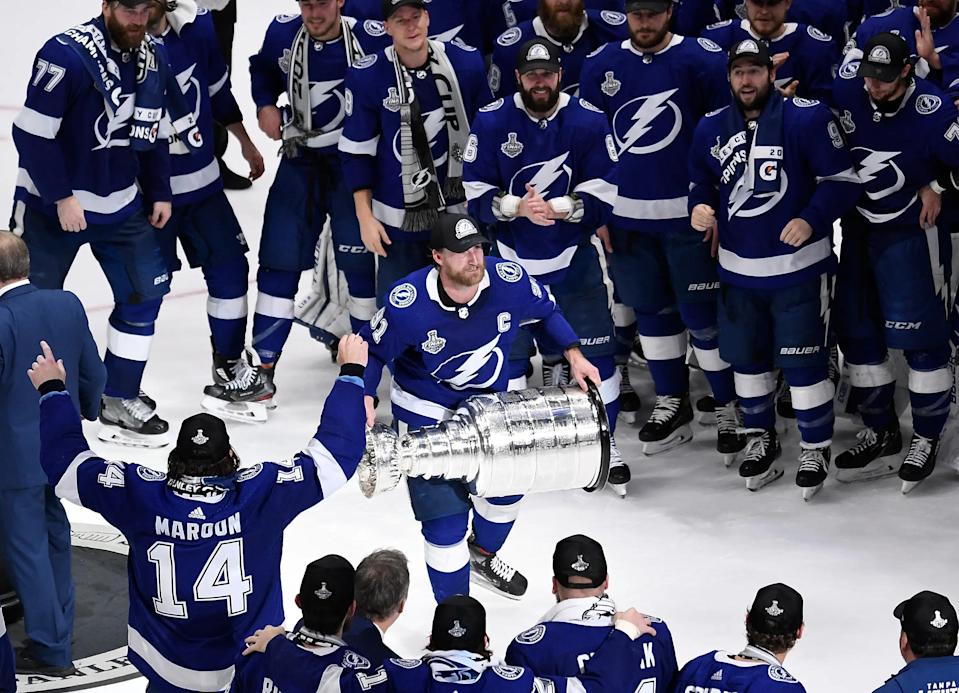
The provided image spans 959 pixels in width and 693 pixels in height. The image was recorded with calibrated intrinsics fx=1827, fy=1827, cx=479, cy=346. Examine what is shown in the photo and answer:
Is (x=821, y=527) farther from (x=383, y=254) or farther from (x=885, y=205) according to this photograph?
(x=383, y=254)

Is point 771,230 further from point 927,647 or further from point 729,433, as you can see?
point 927,647

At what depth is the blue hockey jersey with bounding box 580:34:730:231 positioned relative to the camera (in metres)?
6.07

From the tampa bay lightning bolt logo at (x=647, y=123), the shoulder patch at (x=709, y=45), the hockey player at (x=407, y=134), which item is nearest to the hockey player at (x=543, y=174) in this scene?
the tampa bay lightning bolt logo at (x=647, y=123)

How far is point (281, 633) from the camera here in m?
3.84

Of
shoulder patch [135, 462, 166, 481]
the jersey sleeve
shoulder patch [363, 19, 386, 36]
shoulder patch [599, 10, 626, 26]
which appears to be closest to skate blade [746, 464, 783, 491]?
shoulder patch [599, 10, 626, 26]

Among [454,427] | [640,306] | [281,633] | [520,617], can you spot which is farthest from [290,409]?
[281,633]

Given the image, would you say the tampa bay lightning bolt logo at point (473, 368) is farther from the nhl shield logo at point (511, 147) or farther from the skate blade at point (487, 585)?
the nhl shield logo at point (511, 147)

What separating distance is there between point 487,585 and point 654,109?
175cm

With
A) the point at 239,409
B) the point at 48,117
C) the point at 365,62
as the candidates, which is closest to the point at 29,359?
the point at 48,117

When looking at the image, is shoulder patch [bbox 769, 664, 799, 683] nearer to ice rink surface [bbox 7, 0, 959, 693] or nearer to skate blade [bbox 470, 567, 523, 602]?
ice rink surface [bbox 7, 0, 959, 693]

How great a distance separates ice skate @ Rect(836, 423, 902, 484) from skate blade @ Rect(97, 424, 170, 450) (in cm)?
234

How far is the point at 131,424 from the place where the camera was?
21.2 feet

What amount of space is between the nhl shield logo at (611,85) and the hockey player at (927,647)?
8.64 ft

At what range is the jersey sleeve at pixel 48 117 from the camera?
5797 mm
